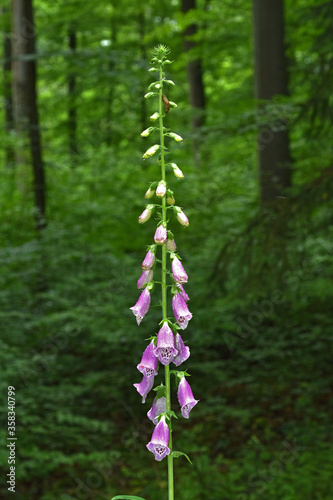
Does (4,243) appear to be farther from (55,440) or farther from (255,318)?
(255,318)

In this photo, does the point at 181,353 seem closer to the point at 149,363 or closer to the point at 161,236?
the point at 149,363

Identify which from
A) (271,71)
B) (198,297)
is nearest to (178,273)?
(198,297)

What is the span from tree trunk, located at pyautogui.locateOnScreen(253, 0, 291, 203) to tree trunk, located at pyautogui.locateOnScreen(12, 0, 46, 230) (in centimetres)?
367

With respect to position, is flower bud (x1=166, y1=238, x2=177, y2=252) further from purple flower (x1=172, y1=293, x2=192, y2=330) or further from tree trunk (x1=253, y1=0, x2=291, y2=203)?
tree trunk (x1=253, y1=0, x2=291, y2=203)

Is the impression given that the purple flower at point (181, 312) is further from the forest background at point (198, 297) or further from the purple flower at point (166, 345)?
the forest background at point (198, 297)

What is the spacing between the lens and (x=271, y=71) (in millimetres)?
7758

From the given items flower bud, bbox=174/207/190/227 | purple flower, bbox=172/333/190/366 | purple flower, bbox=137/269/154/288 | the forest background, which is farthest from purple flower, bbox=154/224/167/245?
the forest background

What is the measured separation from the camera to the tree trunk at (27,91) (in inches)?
350

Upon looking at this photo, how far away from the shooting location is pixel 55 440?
6.21 meters

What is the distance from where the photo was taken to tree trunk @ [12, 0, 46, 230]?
889 centimetres

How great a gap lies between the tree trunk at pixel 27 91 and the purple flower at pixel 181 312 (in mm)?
7417

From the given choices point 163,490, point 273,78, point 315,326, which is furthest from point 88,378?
point 273,78

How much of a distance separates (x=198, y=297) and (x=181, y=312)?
515cm

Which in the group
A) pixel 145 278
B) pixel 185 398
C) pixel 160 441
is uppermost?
pixel 145 278
